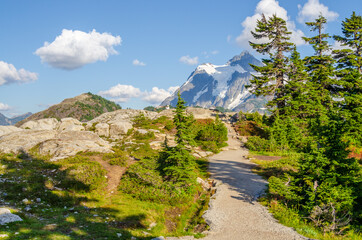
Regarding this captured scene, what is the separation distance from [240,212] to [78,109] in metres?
134

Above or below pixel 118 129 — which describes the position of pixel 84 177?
below

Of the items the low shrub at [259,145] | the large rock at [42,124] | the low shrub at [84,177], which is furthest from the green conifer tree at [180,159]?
the large rock at [42,124]

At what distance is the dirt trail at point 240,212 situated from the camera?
26.1 ft

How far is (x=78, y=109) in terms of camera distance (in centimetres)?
12562

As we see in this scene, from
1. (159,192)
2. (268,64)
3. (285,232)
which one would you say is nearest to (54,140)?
(159,192)

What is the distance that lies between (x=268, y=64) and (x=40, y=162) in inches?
1429

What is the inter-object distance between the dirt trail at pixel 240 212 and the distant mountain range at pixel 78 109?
111 meters

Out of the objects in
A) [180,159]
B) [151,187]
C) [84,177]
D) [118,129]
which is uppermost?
[118,129]

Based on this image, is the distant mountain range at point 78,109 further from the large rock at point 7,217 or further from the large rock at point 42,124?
the large rock at point 7,217

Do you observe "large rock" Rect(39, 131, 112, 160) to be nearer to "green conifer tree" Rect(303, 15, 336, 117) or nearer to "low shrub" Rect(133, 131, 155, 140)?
"low shrub" Rect(133, 131, 155, 140)

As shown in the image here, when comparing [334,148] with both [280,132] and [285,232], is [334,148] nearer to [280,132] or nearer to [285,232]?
[285,232]

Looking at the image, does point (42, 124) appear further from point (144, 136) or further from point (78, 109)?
point (78, 109)

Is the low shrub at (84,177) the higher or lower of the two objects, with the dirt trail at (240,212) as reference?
higher

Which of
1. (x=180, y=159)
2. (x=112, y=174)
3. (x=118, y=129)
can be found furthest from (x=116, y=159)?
(x=118, y=129)
